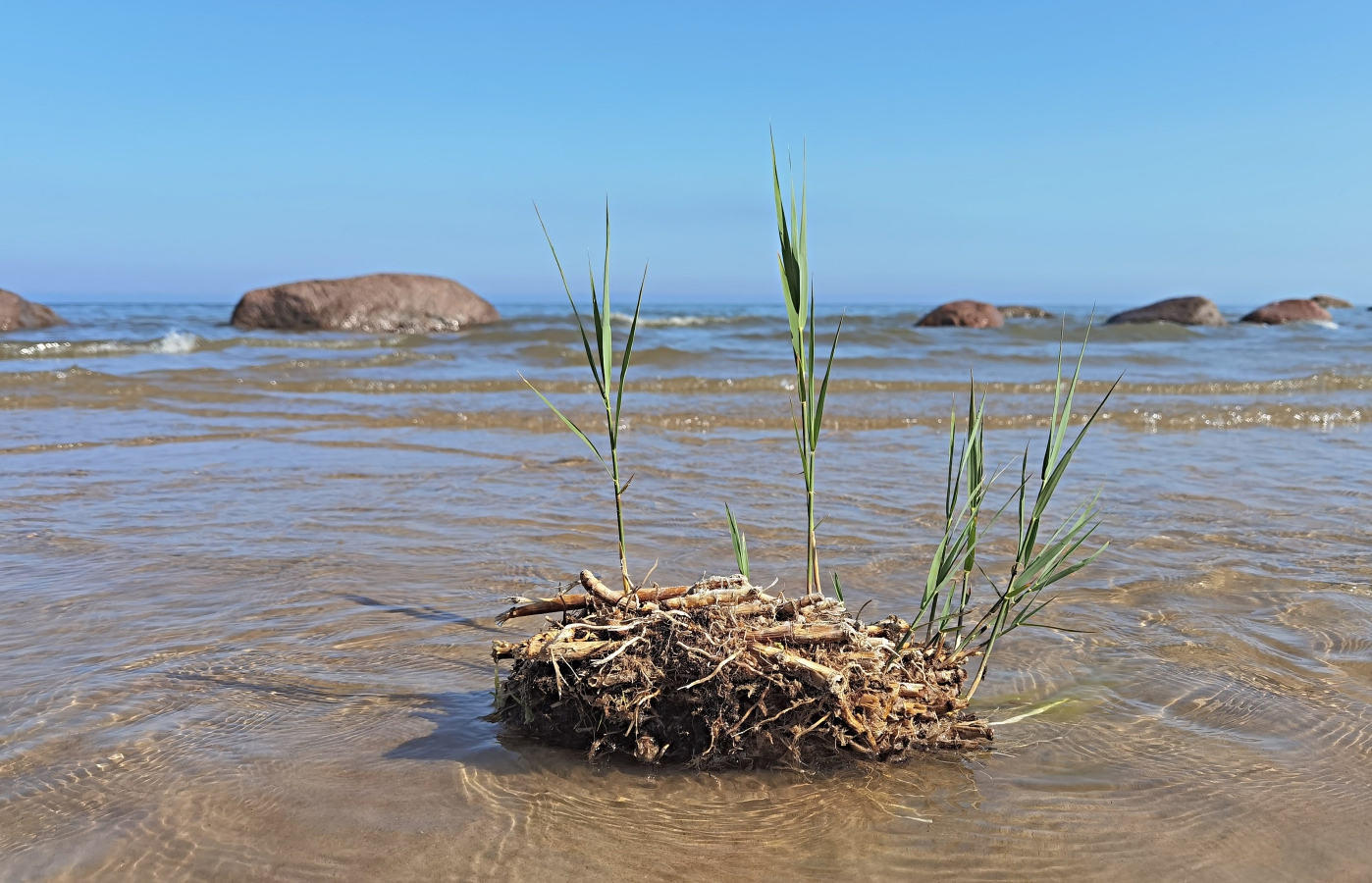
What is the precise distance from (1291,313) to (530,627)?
24967 millimetres

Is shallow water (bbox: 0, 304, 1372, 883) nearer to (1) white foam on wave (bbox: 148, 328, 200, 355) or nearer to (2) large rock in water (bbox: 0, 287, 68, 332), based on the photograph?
(1) white foam on wave (bbox: 148, 328, 200, 355)

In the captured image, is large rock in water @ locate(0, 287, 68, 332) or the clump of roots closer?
the clump of roots

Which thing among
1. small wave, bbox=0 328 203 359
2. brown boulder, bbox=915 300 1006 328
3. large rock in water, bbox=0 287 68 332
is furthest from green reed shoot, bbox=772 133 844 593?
brown boulder, bbox=915 300 1006 328

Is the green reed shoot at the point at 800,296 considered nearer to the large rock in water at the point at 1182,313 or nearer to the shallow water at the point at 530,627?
the shallow water at the point at 530,627

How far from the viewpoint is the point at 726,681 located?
205 centimetres

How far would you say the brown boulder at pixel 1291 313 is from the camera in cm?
2319

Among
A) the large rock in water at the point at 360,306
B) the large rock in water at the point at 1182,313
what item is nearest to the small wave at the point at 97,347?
the large rock in water at the point at 360,306

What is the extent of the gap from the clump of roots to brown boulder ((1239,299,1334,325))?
24721 millimetres

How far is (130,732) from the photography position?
94.4 inches

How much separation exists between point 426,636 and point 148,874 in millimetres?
1295

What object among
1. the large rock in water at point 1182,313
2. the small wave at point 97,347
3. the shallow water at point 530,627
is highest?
the large rock in water at point 1182,313

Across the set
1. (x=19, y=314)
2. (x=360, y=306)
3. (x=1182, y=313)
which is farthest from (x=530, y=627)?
(x=1182, y=313)

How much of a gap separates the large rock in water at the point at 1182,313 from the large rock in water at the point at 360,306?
13.9 m

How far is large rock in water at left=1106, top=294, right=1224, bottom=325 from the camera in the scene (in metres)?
21.5
